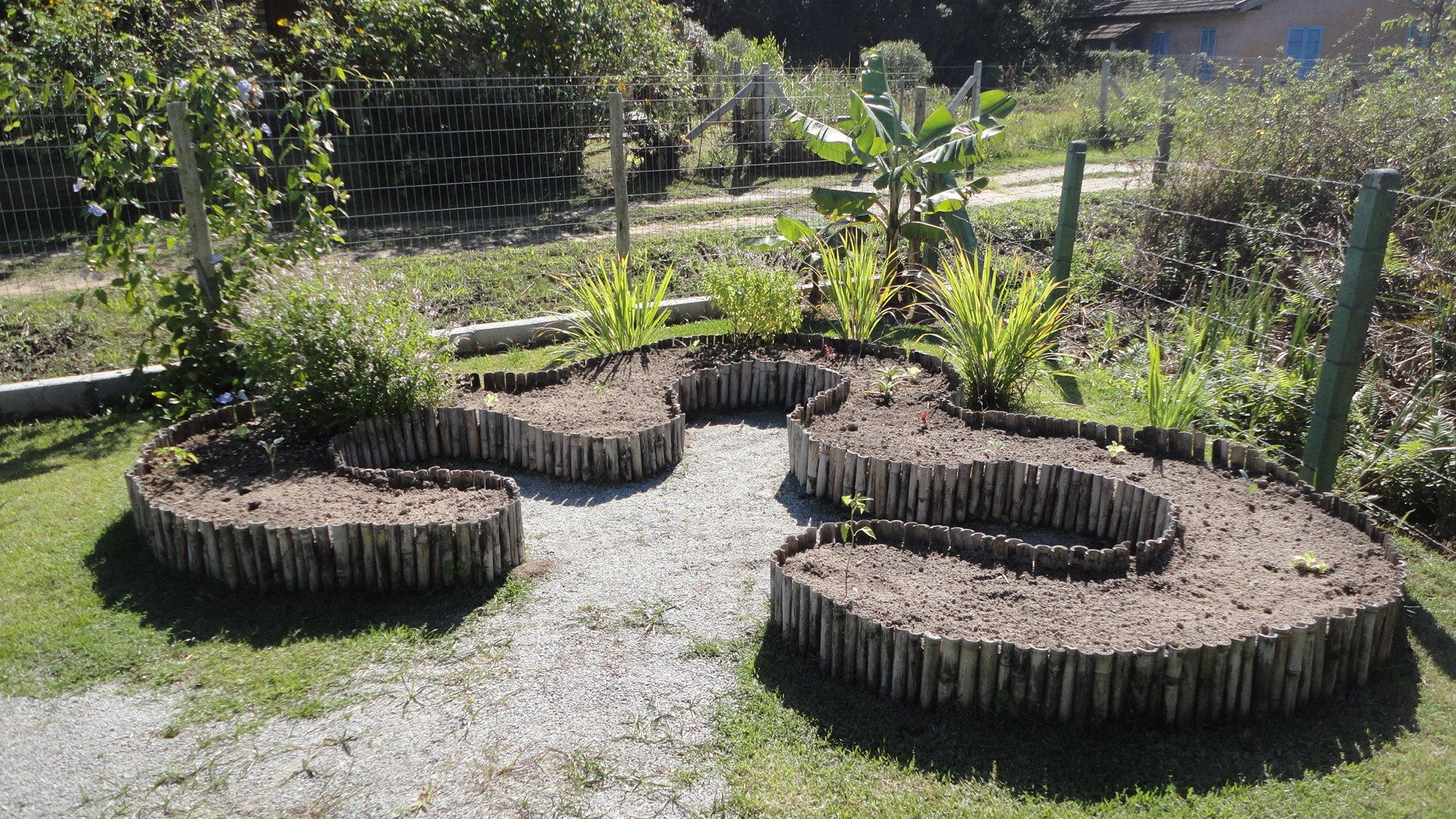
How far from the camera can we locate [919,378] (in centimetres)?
697

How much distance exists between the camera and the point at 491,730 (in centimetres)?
378

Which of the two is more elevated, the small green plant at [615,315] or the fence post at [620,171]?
the fence post at [620,171]

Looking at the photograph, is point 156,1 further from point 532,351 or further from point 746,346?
point 746,346

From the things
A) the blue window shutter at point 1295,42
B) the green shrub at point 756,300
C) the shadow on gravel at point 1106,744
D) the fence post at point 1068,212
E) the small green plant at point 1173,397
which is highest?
the blue window shutter at point 1295,42

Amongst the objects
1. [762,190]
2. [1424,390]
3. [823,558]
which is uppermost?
[762,190]

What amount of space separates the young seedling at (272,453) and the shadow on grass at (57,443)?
104cm

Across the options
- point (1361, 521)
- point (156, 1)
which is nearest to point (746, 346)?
point (1361, 521)

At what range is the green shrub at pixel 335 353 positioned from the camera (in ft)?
19.0

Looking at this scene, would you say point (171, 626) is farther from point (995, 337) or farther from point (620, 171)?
point (620, 171)

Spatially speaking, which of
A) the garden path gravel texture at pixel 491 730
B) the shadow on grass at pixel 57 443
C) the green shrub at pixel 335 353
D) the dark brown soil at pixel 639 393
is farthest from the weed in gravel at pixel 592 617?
the shadow on grass at pixel 57 443

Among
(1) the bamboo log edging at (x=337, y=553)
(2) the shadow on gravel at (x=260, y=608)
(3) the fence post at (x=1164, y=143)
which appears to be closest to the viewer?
(2) the shadow on gravel at (x=260, y=608)

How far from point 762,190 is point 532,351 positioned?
3.64 metres

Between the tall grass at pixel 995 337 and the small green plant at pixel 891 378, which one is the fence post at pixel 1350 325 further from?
the small green plant at pixel 891 378

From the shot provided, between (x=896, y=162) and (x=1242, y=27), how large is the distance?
28.4 metres
